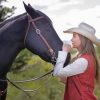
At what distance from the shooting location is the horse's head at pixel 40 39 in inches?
208

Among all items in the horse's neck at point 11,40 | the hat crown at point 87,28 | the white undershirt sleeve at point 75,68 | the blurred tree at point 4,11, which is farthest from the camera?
the blurred tree at point 4,11

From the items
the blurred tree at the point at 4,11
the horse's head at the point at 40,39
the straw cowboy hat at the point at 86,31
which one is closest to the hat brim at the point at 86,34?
the straw cowboy hat at the point at 86,31

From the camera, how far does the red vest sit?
4.67 meters

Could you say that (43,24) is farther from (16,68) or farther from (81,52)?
(16,68)

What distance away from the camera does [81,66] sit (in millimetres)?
4602

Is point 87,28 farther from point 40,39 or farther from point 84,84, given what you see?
point 40,39

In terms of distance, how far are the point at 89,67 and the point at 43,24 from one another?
3.31ft

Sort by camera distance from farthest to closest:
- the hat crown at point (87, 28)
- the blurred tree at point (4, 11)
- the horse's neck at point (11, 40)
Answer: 1. the blurred tree at point (4, 11)
2. the horse's neck at point (11, 40)
3. the hat crown at point (87, 28)

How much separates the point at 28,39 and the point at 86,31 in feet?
2.84

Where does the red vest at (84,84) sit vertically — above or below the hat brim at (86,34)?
below

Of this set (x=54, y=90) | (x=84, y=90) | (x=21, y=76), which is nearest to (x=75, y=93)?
(x=84, y=90)

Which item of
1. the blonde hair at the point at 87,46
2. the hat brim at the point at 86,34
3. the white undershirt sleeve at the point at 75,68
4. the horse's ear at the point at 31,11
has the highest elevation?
the horse's ear at the point at 31,11

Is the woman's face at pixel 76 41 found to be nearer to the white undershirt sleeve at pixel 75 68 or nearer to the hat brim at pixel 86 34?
the hat brim at pixel 86 34

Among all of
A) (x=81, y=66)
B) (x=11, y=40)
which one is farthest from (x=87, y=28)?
(x=11, y=40)
